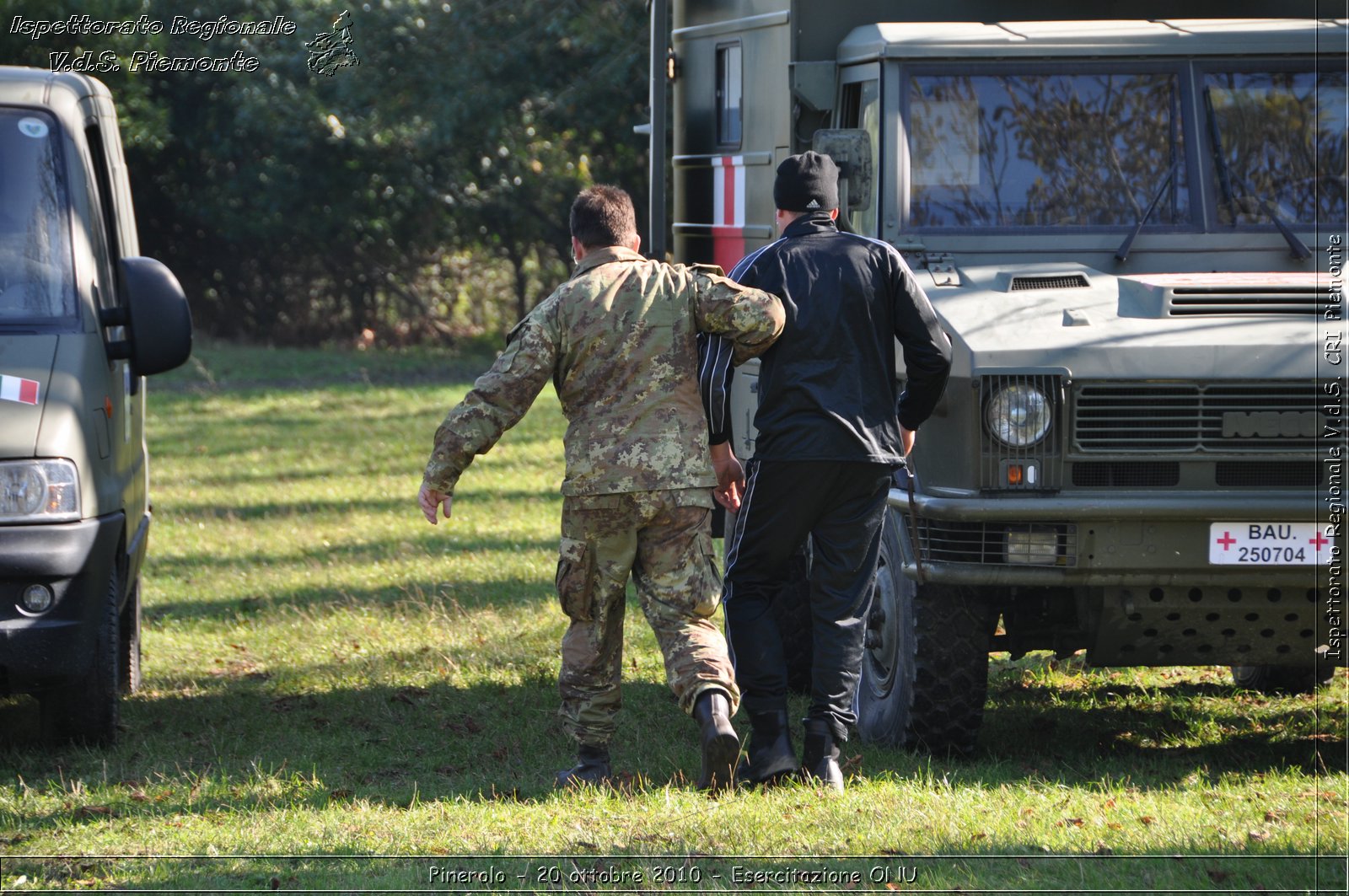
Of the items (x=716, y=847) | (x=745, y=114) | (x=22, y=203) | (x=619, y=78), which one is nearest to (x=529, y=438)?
(x=619, y=78)

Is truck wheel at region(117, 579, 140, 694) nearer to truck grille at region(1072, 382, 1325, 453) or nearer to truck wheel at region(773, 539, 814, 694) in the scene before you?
truck wheel at region(773, 539, 814, 694)

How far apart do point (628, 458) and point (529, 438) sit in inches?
446

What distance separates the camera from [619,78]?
21469 millimetres

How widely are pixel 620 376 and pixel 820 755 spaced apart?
4.60ft

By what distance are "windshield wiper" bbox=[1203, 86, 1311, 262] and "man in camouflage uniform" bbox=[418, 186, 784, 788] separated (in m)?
2.19

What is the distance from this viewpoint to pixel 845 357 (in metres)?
5.30

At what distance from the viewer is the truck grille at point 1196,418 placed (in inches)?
208

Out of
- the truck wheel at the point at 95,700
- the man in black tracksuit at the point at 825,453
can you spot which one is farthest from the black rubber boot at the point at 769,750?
the truck wheel at the point at 95,700

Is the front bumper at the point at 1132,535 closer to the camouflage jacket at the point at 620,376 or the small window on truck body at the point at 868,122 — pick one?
the camouflage jacket at the point at 620,376

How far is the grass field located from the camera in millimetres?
4578

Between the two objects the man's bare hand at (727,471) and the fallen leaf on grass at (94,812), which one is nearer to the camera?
the fallen leaf on grass at (94,812)

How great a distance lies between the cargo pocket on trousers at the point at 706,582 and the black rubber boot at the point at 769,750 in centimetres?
41

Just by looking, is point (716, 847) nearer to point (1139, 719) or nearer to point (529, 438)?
point (1139, 719)

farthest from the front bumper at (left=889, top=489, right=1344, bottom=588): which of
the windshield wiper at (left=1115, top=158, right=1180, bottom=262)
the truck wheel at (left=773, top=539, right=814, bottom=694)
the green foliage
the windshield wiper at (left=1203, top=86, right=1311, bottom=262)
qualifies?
the green foliage
